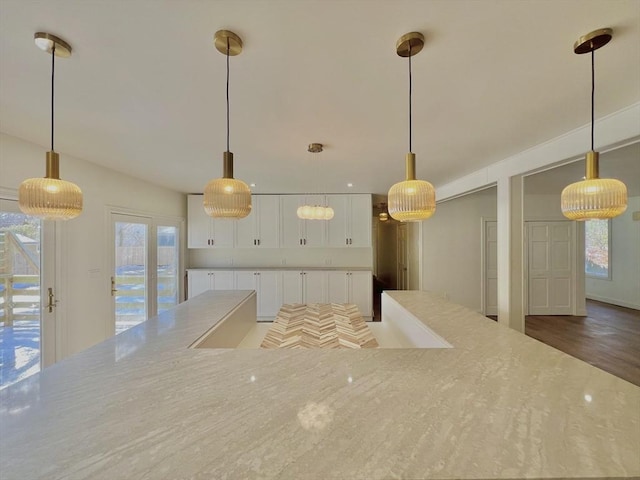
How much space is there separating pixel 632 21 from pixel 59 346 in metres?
4.64

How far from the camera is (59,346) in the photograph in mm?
2680

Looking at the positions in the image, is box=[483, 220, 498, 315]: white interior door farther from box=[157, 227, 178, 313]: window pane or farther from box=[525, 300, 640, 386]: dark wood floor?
box=[157, 227, 178, 313]: window pane

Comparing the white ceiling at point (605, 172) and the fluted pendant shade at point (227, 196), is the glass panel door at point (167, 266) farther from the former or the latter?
the white ceiling at point (605, 172)

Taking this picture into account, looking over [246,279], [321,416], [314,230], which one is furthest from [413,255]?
[321,416]

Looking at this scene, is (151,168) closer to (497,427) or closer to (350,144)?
(350,144)

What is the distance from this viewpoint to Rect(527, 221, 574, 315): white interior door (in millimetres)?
5016

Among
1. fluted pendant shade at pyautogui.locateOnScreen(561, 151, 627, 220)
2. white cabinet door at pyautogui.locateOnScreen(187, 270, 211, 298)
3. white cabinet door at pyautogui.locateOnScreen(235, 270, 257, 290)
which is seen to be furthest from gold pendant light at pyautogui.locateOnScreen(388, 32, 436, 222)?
white cabinet door at pyautogui.locateOnScreen(187, 270, 211, 298)

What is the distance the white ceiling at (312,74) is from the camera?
3.48 feet

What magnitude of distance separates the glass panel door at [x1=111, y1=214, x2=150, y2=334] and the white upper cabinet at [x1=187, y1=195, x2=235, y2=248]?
1.01 metres

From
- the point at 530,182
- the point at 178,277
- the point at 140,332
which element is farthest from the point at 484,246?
the point at 178,277

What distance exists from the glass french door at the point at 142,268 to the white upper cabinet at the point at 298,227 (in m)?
1.99

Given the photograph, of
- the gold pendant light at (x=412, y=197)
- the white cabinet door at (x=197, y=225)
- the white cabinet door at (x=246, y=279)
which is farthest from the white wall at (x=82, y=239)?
the gold pendant light at (x=412, y=197)

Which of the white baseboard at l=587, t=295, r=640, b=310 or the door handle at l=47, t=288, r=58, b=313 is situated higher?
the door handle at l=47, t=288, r=58, b=313

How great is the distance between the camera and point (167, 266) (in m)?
4.64
